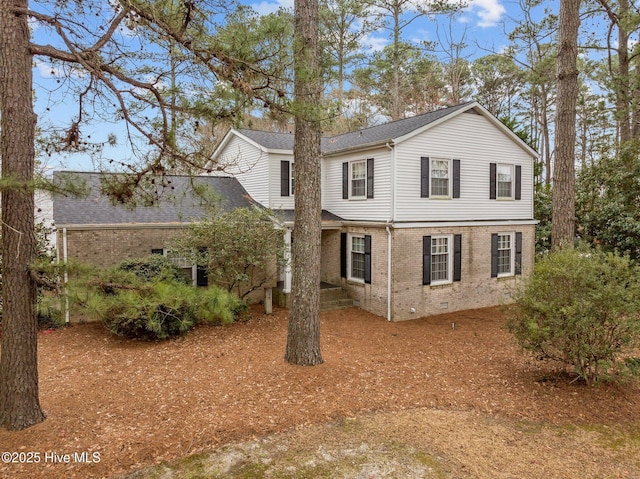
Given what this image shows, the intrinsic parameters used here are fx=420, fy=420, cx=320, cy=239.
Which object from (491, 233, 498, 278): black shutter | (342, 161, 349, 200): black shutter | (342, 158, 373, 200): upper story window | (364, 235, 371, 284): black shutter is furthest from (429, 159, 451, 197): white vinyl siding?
(342, 161, 349, 200): black shutter

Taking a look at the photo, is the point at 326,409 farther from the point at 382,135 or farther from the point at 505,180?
the point at 505,180

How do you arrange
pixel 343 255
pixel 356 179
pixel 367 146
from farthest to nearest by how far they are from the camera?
pixel 343 255 → pixel 356 179 → pixel 367 146

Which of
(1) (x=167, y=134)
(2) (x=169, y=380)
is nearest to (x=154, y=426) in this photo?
(2) (x=169, y=380)

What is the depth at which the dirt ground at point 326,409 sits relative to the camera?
482 centimetres

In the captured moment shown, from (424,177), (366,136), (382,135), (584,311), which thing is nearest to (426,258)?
(424,177)

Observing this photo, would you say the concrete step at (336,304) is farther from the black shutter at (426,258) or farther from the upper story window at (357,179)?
the upper story window at (357,179)

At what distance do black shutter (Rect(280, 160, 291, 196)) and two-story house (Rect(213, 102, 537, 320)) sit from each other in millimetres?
33

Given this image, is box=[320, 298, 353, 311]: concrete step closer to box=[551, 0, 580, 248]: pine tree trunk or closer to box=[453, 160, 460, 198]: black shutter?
box=[453, 160, 460, 198]: black shutter

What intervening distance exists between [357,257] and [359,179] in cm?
245

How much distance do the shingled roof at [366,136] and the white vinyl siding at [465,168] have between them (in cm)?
35

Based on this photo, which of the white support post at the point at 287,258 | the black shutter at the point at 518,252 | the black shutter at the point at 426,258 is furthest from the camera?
the black shutter at the point at 518,252

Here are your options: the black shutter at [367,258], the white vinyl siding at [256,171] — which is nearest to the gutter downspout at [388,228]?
the black shutter at [367,258]

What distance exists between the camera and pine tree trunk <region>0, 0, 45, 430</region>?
4.85m

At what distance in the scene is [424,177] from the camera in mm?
12281
